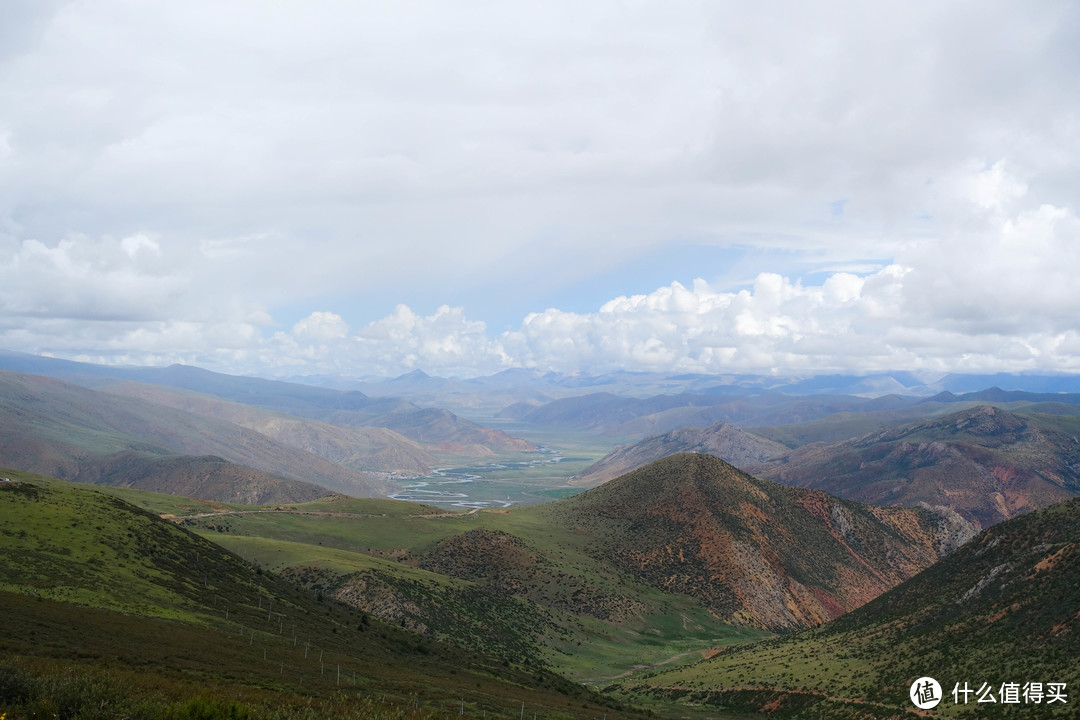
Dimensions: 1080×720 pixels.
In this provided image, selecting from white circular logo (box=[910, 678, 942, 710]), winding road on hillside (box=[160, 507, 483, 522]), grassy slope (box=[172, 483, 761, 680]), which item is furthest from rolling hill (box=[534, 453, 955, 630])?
white circular logo (box=[910, 678, 942, 710])

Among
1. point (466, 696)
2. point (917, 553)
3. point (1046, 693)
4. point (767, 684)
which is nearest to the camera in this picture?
point (1046, 693)

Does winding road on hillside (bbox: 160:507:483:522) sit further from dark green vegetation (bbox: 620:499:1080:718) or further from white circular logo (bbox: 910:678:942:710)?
white circular logo (bbox: 910:678:942:710)

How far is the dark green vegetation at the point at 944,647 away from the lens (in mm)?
45531

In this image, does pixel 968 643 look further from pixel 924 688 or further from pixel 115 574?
pixel 115 574

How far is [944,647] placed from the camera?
55.1 metres

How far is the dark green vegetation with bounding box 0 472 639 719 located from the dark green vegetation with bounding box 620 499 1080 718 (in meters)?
16.7

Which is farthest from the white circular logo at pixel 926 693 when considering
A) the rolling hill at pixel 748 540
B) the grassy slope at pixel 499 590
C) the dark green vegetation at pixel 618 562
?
the rolling hill at pixel 748 540

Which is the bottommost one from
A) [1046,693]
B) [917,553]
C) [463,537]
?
[917,553]

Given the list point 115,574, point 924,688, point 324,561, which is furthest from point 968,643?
point 324,561

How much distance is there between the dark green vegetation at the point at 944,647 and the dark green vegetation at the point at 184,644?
16.7 meters

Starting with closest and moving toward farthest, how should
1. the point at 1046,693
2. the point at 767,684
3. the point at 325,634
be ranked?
1. the point at 1046,693
2. the point at 325,634
3. the point at 767,684

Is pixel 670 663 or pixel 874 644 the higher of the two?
pixel 874 644

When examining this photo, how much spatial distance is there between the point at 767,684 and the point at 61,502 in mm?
70383

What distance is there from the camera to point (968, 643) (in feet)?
175
